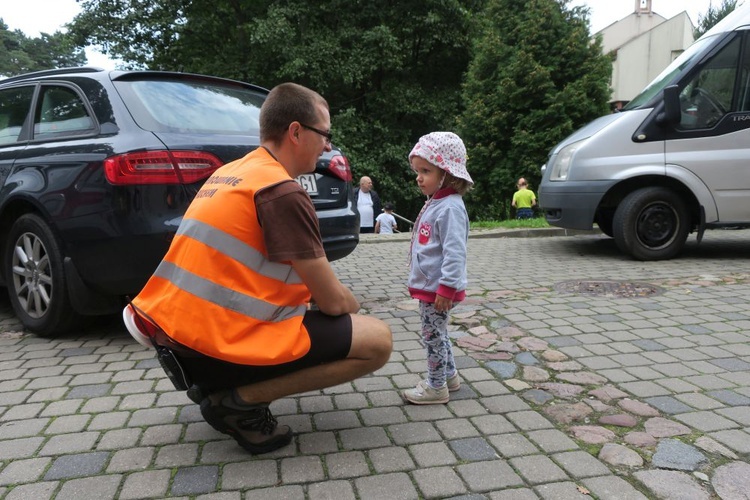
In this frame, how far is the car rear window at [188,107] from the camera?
3.70 metres

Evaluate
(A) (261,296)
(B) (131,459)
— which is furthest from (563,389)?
(B) (131,459)

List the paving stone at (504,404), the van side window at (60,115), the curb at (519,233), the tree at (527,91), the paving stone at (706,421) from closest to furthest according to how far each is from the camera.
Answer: the paving stone at (706,421) → the paving stone at (504,404) → the van side window at (60,115) → the curb at (519,233) → the tree at (527,91)

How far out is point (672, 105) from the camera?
20.7ft

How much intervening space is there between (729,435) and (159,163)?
10.8 feet

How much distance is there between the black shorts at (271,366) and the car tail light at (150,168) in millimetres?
1479

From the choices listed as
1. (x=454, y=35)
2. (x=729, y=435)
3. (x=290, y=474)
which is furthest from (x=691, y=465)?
(x=454, y=35)

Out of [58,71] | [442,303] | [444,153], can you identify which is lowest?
[442,303]

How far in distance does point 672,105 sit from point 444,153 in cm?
478

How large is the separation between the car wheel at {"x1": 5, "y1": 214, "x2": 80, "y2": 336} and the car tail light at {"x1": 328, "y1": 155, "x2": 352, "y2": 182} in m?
2.00

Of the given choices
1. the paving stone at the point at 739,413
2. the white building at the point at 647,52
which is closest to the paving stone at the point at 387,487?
the paving stone at the point at 739,413

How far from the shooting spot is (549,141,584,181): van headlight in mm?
7020

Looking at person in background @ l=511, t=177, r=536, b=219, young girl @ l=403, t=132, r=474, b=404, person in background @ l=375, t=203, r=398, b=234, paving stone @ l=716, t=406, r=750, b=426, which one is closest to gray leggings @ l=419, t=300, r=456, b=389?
young girl @ l=403, t=132, r=474, b=404

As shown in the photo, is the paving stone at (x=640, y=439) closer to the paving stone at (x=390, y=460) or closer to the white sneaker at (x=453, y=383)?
the white sneaker at (x=453, y=383)

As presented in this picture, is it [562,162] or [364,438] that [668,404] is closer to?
[364,438]
